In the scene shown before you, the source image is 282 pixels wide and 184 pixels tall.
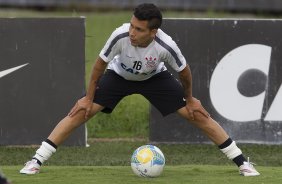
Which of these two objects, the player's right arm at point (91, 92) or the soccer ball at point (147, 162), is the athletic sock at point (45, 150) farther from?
the soccer ball at point (147, 162)

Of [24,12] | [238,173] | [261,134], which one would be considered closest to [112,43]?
[238,173]

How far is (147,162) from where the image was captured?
10.5 metres

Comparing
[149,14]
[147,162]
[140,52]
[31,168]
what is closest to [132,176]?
[147,162]

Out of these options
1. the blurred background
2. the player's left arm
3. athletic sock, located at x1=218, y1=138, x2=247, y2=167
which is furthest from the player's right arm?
the blurred background

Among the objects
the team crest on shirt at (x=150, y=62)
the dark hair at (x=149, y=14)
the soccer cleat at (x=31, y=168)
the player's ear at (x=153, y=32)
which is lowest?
the soccer cleat at (x=31, y=168)

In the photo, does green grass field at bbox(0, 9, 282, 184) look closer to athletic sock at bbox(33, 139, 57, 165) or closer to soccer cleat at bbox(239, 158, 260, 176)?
soccer cleat at bbox(239, 158, 260, 176)

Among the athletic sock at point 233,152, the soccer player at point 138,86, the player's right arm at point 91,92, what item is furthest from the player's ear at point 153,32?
the athletic sock at point 233,152

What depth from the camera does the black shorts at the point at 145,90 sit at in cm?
1086

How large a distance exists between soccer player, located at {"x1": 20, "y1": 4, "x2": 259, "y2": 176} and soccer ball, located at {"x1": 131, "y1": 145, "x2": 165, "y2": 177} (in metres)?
0.66

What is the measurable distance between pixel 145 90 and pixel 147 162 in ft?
2.85

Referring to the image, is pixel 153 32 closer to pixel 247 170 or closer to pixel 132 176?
pixel 132 176

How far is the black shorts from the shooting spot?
10859mm

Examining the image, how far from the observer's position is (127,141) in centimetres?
1426

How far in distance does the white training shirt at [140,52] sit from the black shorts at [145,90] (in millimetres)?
304
